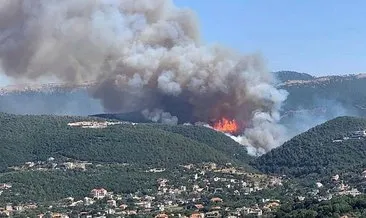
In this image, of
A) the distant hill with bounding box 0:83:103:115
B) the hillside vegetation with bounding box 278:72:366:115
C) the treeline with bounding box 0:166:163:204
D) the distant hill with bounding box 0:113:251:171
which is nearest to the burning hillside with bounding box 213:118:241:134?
the distant hill with bounding box 0:113:251:171

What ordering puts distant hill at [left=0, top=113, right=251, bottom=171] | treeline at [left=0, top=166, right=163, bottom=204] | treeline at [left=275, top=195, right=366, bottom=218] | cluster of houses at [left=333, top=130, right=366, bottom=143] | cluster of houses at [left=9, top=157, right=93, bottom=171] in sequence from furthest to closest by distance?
A: cluster of houses at [left=333, top=130, right=366, bottom=143] < distant hill at [left=0, top=113, right=251, bottom=171] < cluster of houses at [left=9, top=157, right=93, bottom=171] < treeline at [left=0, top=166, right=163, bottom=204] < treeline at [left=275, top=195, right=366, bottom=218]

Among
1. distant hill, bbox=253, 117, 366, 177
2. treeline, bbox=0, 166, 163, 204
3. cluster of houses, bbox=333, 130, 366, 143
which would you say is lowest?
treeline, bbox=0, 166, 163, 204

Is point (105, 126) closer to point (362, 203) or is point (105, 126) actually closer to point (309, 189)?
point (309, 189)

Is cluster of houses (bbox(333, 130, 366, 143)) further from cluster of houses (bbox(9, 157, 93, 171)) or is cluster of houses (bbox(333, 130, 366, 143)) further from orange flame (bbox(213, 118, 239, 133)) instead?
cluster of houses (bbox(9, 157, 93, 171))

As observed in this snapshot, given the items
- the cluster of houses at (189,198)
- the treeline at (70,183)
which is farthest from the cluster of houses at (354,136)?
the treeline at (70,183)

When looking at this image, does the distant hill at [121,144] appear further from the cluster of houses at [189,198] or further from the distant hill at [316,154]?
the distant hill at [316,154]

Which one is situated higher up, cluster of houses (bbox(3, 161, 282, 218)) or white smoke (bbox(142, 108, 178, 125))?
white smoke (bbox(142, 108, 178, 125))
